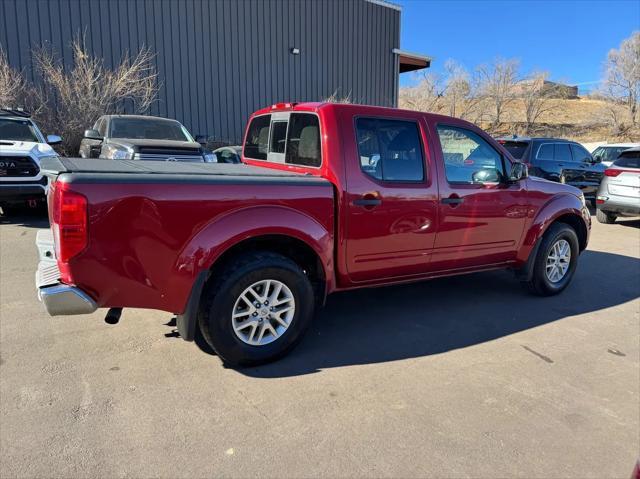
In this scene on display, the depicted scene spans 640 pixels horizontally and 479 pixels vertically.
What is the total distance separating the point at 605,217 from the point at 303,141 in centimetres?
942

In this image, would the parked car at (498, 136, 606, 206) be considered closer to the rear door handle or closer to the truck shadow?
the truck shadow

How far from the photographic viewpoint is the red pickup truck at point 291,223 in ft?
9.47

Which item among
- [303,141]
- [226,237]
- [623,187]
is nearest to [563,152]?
[623,187]

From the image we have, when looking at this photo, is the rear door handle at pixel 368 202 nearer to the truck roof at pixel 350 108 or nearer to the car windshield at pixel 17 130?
the truck roof at pixel 350 108

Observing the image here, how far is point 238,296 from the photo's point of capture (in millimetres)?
3338

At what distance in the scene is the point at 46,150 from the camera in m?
8.91

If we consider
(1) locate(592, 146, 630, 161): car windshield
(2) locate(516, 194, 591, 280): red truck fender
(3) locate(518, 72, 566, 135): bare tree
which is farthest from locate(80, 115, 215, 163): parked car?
(3) locate(518, 72, 566, 135): bare tree

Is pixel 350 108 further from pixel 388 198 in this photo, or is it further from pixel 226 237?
pixel 226 237

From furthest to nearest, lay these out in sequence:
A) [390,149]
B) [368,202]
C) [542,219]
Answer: [542,219], [390,149], [368,202]

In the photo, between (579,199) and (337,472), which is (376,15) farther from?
(337,472)

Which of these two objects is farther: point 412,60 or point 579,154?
point 412,60

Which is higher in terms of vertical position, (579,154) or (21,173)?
(579,154)

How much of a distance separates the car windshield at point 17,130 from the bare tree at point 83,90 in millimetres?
4743

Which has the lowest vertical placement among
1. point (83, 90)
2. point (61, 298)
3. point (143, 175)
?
point (61, 298)
